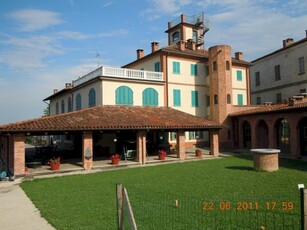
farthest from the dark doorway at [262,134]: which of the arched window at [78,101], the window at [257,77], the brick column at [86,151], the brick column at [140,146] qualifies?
the arched window at [78,101]

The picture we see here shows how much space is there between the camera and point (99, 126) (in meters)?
17.3

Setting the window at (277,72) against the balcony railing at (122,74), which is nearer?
the balcony railing at (122,74)

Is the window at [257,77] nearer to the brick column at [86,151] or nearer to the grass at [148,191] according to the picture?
the grass at [148,191]

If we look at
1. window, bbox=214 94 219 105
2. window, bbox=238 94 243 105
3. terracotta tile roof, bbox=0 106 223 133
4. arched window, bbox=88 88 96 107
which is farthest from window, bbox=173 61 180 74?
window, bbox=238 94 243 105

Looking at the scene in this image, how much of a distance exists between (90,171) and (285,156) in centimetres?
1485

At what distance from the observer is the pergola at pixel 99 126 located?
50.6ft

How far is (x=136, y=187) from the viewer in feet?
38.3

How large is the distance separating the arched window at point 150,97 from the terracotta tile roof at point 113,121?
1634 millimetres

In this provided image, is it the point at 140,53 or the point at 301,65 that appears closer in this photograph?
the point at 301,65

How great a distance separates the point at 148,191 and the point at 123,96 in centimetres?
1558

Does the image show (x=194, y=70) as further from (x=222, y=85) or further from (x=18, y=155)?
(x=18, y=155)

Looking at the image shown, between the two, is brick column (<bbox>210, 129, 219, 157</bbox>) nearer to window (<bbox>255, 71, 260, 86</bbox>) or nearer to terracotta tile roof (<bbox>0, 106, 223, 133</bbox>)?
terracotta tile roof (<bbox>0, 106, 223, 133</bbox>)
